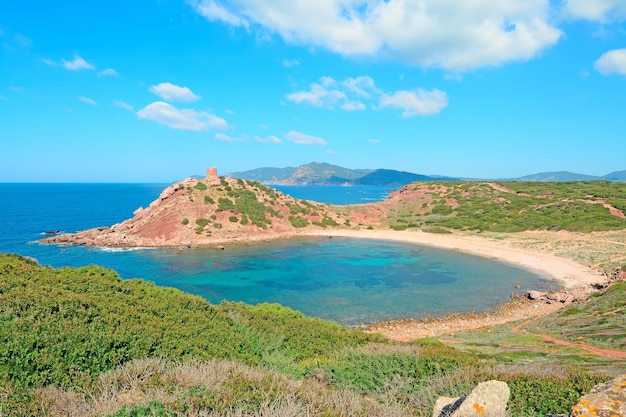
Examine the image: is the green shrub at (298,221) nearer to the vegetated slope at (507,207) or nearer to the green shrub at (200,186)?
the vegetated slope at (507,207)

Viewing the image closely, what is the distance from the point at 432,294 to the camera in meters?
32.9

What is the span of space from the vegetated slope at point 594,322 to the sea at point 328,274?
6.05m

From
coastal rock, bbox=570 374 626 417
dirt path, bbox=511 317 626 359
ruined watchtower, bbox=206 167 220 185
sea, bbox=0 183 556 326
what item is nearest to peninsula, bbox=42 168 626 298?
ruined watchtower, bbox=206 167 220 185

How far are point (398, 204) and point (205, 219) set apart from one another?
5160cm

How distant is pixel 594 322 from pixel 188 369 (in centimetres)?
2476

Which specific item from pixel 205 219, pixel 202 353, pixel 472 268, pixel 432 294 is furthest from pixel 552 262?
pixel 205 219

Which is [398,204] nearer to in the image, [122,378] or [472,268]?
[472,268]

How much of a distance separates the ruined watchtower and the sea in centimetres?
2349

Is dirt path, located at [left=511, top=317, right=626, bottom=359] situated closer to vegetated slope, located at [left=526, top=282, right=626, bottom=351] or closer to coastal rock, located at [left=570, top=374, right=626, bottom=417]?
vegetated slope, located at [left=526, top=282, right=626, bottom=351]

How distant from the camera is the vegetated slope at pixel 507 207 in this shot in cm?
6166

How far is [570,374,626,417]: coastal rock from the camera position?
4.38m

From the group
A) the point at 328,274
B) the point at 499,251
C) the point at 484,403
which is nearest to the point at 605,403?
the point at 484,403

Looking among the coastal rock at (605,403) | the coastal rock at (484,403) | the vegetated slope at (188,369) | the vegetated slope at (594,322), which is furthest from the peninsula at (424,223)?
the coastal rock at (605,403)

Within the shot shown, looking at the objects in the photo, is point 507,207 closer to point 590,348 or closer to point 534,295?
point 534,295
